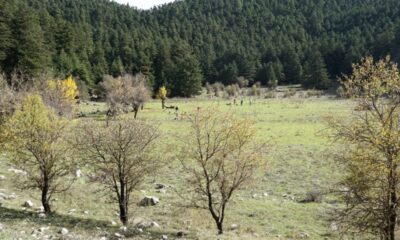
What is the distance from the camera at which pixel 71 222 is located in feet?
60.5

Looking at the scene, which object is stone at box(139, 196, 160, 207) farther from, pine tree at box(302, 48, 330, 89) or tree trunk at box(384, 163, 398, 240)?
pine tree at box(302, 48, 330, 89)

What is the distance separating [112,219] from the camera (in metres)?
21.2

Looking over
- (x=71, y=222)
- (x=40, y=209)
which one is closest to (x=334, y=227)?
(x=71, y=222)

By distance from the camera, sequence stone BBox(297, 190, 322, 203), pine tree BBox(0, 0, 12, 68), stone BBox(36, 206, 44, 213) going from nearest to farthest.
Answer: stone BBox(36, 206, 44, 213)
stone BBox(297, 190, 322, 203)
pine tree BBox(0, 0, 12, 68)

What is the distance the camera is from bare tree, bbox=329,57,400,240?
15859mm

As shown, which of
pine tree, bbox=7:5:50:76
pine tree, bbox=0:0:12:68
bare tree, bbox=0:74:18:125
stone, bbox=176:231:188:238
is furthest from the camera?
pine tree, bbox=7:5:50:76

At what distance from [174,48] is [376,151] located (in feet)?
387

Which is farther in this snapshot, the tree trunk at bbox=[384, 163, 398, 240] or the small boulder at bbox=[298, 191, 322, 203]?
the small boulder at bbox=[298, 191, 322, 203]

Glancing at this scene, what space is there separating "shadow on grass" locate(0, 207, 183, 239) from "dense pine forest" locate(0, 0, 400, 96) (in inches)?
1715

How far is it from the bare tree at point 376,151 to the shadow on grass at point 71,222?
851cm

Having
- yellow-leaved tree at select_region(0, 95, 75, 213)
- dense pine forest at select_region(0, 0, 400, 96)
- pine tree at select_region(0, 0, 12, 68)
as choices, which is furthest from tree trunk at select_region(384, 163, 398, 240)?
pine tree at select_region(0, 0, 12, 68)

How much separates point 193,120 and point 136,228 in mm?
6005

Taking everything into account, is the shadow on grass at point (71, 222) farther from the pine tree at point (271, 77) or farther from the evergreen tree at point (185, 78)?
the pine tree at point (271, 77)

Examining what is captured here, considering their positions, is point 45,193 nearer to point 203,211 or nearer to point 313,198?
point 203,211
